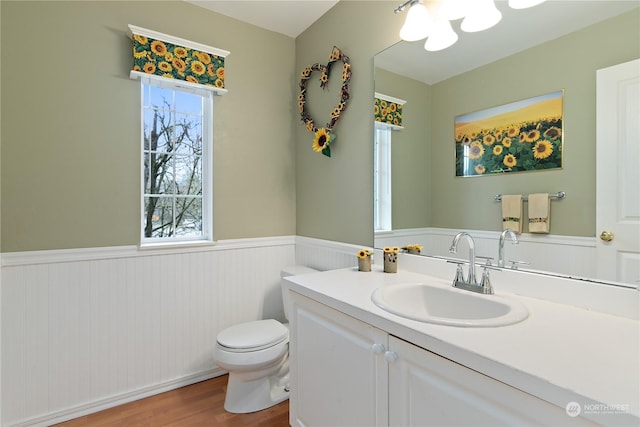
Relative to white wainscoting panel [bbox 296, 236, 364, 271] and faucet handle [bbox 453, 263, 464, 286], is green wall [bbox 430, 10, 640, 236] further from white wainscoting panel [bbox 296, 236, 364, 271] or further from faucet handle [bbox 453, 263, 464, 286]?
white wainscoting panel [bbox 296, 236, 364, 271]

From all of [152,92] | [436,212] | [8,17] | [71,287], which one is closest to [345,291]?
[436,212]

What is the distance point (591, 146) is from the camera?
110cm

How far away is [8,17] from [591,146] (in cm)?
272

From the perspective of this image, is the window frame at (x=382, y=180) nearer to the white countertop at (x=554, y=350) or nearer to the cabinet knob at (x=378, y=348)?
the white countertop at (x=554, y=350)

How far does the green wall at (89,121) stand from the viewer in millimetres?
1681

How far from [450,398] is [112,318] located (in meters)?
1.93

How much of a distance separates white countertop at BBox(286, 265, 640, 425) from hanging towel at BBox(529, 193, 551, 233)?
0.27 m

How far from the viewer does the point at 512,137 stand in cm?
132

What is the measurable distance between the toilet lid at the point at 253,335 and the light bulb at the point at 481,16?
6.17ft

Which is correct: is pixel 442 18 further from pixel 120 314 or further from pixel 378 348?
pixel 120 314

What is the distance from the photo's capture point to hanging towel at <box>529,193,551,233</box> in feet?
3.97

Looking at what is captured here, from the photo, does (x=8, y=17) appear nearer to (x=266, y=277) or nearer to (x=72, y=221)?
(x=72, y=221)

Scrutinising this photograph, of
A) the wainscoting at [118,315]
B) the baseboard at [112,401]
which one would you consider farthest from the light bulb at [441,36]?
the baseboard at [112,401]

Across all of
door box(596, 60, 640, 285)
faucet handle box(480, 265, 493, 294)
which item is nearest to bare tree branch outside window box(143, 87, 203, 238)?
faucet handle box(480, 265, 493, 294)
